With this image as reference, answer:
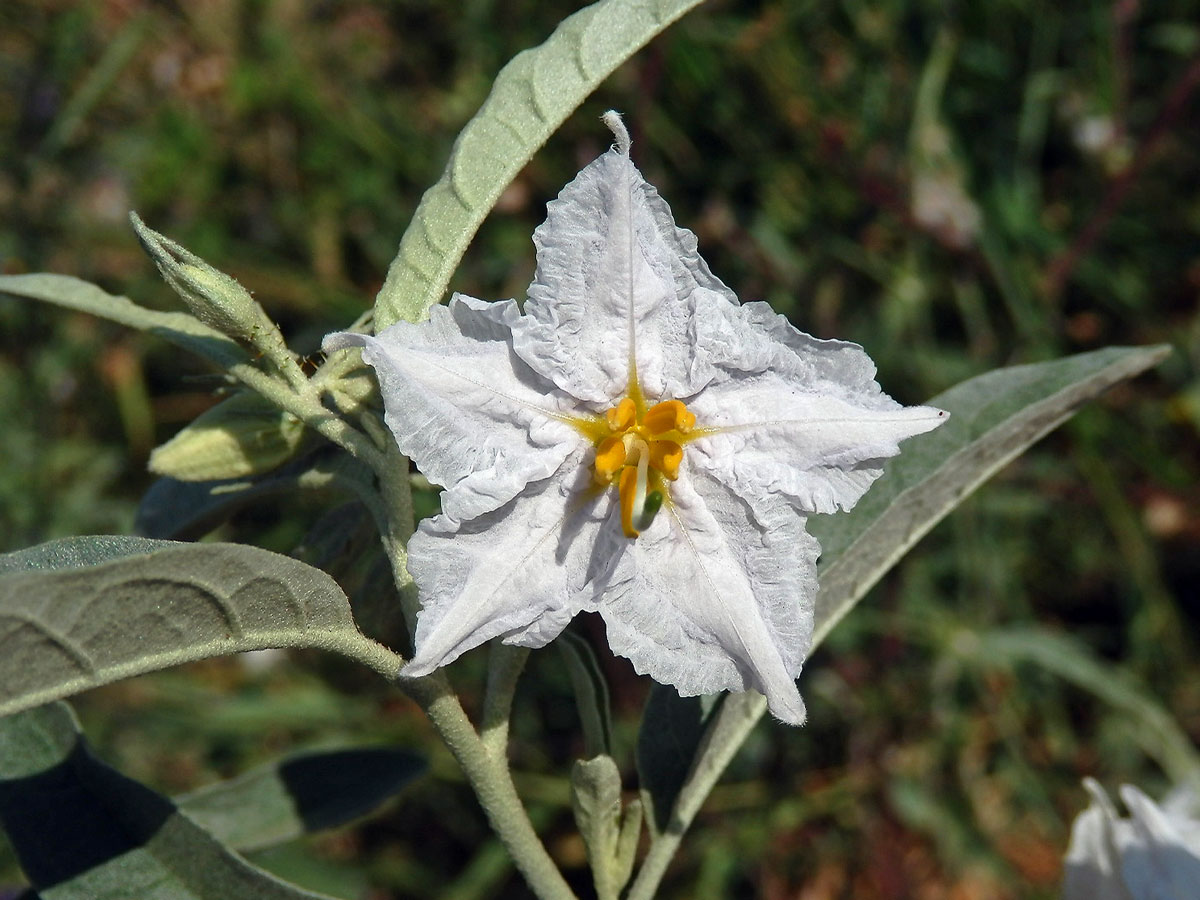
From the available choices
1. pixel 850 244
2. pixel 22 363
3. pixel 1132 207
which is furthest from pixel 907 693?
pixel 22 363

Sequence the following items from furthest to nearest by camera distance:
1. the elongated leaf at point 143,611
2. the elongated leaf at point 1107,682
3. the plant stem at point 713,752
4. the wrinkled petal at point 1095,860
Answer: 1. the elongated leaf at point 1107,682
2. the wrinkled petal at point 1095,860
3. the plant stem at point 713,752
4. the elongated leaf at point 143,611

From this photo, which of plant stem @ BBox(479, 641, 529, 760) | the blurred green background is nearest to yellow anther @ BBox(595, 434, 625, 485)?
plant stem @ BBox(479, 641, 529, 760)

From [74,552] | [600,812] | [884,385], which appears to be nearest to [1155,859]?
[600,812]

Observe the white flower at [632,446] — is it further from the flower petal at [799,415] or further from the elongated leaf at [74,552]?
the elongated leaf at [74,552]

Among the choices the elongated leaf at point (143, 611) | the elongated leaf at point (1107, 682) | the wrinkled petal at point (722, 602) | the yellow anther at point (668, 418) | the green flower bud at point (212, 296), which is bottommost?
the elongated leaf at point (1107, 682)

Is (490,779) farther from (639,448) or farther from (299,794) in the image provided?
(299,794)

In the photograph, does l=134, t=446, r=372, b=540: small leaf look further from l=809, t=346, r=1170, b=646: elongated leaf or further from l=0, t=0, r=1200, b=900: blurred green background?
l=0, t=0, r=1200, b=900: blurred green background

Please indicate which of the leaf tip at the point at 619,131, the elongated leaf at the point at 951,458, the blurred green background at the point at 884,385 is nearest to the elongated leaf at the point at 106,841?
the elongated leaf at the point at 951,458
